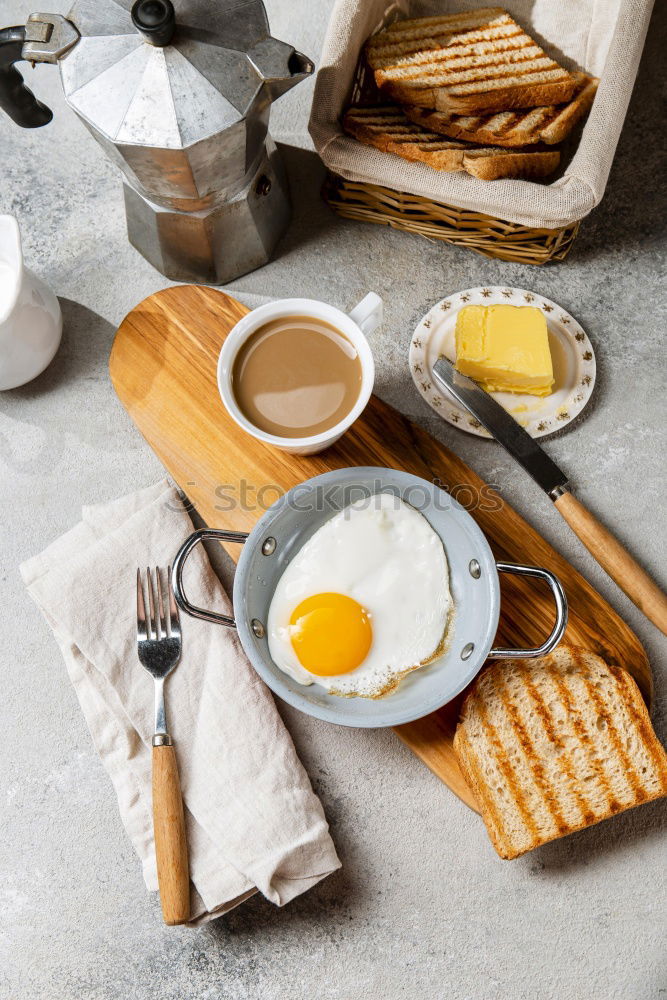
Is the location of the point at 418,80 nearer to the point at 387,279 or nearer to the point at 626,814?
the point at 387,279

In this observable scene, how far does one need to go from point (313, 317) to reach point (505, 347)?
1.30 ft

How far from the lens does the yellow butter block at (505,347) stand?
1.54m

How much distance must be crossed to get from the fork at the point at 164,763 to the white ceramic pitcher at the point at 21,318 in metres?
0.53

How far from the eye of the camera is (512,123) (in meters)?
1.59

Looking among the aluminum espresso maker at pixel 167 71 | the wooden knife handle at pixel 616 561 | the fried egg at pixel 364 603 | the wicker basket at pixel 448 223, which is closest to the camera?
the aluminum espresso maker at pixel 167 71

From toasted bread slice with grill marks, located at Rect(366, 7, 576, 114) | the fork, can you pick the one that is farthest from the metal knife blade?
the fork

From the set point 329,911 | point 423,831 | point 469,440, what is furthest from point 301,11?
point 329,911

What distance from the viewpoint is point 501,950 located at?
1527 millimetres

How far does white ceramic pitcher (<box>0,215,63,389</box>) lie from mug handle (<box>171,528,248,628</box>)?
580 mm

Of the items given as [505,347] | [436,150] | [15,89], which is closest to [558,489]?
[505,347]

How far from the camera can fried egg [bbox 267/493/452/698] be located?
4.49 ft

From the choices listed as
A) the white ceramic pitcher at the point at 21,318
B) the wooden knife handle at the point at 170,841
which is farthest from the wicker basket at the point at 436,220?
the wooden knife handle at the point at 170,841

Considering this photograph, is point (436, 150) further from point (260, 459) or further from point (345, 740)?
point (345, 740)

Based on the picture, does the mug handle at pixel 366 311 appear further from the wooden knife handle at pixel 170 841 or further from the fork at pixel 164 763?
the wooden knife handle at pixel 170 841
